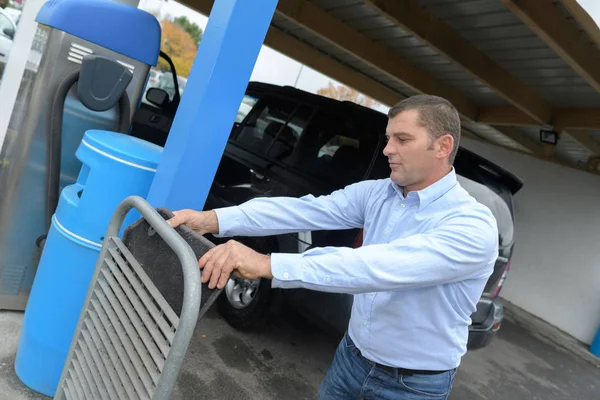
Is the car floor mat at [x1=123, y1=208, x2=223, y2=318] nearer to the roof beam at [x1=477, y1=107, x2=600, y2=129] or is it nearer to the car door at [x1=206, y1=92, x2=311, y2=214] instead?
the car door at [x1=206, y1=92, x2=311, y2=214]

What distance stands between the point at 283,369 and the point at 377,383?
189cm

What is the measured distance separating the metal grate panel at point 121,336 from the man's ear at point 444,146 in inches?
41.8

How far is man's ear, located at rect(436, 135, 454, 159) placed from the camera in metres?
1.62

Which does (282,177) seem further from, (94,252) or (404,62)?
(404,62)

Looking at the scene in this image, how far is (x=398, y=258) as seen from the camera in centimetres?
140

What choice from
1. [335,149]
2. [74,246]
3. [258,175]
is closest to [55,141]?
[74,246]

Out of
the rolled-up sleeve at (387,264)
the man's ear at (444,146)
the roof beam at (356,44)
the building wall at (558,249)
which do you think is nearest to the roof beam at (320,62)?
the roof beam at (356,44)

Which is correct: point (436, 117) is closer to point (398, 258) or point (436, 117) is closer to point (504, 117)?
point (398, 258)

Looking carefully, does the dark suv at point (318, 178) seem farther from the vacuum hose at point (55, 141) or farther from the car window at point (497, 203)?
the vacuum hose at point (55, 141)

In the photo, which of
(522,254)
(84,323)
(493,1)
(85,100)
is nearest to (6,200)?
(85,100)

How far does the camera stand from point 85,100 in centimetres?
246

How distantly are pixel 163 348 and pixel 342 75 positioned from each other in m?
9.20

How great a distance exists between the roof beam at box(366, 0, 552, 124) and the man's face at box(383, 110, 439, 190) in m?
4.02

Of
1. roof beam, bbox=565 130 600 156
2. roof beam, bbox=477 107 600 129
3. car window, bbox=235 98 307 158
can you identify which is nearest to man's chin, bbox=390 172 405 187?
car window, bbox=235 98 307 158
